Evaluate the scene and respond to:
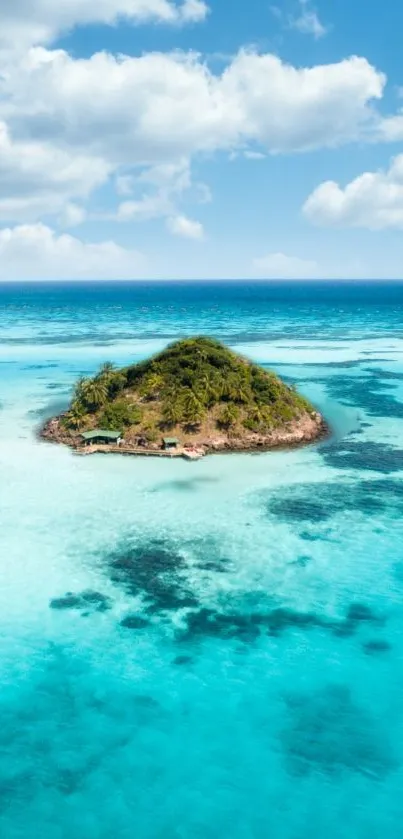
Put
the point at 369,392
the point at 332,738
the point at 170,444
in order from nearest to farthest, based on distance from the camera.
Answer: the point at 332,738 < the point at 170,444 < the point at 369,392

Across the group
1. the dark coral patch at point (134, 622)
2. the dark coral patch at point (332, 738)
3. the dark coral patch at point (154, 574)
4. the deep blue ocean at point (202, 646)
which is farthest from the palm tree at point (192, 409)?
the dark coral patch at point (332, 738)

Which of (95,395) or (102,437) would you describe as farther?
(95,395)

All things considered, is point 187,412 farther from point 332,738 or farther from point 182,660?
point 332,738

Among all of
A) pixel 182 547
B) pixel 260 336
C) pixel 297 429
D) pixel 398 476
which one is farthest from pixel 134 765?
pixel 260 336

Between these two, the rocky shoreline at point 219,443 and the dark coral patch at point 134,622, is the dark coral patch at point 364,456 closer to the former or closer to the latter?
the rocky shoreline at point 219,443

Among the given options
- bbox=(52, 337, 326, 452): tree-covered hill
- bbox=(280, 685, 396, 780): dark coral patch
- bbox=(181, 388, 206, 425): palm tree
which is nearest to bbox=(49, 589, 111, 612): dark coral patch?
bbox=(280, 685, 396, 780): dark coral patch

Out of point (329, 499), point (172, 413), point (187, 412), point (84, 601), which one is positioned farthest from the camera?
point (187, 412)

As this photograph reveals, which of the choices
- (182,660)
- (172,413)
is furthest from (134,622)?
(172,413)
